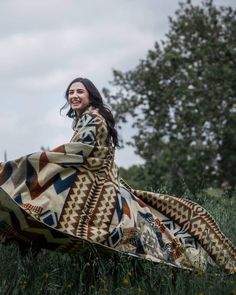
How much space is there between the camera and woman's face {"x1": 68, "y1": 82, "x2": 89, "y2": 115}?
5445 millimetres

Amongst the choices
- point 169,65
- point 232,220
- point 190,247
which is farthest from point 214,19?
point 190,247

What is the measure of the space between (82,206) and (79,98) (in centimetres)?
100

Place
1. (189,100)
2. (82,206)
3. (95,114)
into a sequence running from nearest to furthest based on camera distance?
(82,206) < (95,114) < (189,100)

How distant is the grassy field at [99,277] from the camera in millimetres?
4824

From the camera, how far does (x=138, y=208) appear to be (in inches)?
212

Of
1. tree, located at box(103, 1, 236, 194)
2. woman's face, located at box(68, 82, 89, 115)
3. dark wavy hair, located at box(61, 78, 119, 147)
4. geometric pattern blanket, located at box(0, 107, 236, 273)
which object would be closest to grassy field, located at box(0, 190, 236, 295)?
geometric pattern blanket, located at box(0, 107, 236, 273)

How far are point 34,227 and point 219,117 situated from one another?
1792 centimetres

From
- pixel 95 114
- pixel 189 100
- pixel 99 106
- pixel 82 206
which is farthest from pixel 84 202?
pixel 189 100

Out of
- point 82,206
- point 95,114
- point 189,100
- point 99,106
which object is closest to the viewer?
point 82,206

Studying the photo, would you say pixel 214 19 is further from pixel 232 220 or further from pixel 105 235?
pixel 105 235

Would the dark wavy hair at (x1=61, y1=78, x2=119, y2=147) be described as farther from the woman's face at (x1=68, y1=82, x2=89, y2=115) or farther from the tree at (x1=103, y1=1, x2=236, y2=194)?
the tree at (x1=103, y1=1, x2=236, y2=194)

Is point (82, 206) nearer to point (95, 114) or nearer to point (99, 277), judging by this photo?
point (99, 277)

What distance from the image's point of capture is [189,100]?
866 inches

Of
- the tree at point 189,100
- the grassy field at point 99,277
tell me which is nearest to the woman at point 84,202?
the grassy field at point 99,277
